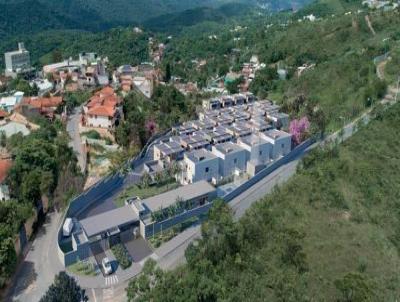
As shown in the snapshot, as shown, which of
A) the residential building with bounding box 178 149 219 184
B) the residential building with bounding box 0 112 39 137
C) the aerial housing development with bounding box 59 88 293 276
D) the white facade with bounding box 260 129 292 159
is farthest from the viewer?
the residential building with bounding box 0 112 39 137

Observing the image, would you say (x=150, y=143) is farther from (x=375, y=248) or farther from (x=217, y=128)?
(x=375, y=248)

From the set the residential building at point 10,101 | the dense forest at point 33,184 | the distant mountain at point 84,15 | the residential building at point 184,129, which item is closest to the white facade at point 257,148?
the residential building at point 184,129

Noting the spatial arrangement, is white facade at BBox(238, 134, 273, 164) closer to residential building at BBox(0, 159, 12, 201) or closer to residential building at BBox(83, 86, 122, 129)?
residential building at BBox(83, 86, 122, 129)

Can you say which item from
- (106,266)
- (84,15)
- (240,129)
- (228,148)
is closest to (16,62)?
(240,129)

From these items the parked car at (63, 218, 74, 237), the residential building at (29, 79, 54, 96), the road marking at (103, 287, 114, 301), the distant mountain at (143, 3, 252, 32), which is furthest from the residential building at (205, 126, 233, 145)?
the distant mountain at (143, 3, 252, 32)

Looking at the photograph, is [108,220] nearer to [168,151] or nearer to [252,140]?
[168,151]
